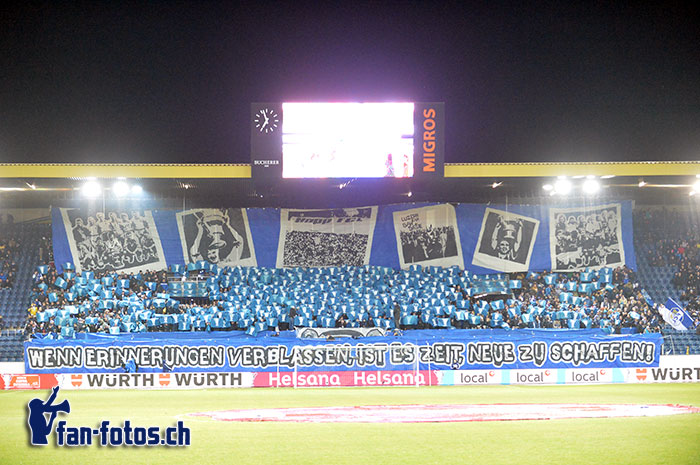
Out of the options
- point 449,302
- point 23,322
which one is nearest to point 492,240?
point 449,302

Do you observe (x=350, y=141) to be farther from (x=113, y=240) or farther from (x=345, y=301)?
(x=113, y=240)

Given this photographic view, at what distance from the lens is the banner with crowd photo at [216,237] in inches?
1650

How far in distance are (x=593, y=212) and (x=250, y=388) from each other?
2365cm

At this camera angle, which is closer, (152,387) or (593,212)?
(152,387)

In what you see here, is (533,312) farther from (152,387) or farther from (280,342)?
(152,387)

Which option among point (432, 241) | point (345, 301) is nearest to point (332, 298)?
point (345, 301)

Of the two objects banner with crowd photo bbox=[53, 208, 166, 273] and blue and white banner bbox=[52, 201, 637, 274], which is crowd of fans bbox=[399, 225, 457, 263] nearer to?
blue and white banner bbox=[52, 201, 637, 274]

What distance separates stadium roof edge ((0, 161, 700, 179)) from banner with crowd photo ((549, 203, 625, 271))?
5.75 metres

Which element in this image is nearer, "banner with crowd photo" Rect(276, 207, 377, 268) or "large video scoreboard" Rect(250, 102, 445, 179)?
"large video scoreboard" Rect(250, 102, 445, 179)

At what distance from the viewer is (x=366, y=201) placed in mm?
43875

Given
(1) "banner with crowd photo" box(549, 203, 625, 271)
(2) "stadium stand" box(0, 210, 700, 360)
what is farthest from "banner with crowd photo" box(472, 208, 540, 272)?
(1) "banner with crowd photo" box(549, 203, 625, 271)

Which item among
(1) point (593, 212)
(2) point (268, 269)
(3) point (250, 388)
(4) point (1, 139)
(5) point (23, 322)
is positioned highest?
(4) point (1, 139)

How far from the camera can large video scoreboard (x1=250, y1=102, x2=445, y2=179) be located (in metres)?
36.6

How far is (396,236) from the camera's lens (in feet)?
141
